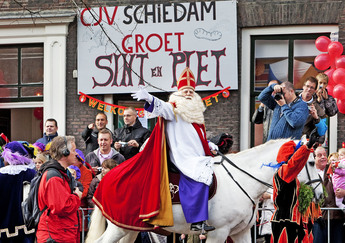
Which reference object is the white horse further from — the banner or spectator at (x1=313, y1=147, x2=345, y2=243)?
the banner

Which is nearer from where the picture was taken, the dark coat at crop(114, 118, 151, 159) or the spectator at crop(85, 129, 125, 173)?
the spectator at crop(85, 129, 125, 173)

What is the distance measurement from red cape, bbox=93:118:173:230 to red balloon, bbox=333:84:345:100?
443cm

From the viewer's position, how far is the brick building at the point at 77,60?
A: 48.1ft

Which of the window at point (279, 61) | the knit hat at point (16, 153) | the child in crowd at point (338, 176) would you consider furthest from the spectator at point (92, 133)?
the child in crowd at point (338, 176)

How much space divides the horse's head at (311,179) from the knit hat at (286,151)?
29cm

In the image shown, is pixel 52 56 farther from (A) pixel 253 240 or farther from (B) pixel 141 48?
(A) pixel 253 240

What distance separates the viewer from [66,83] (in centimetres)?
1562

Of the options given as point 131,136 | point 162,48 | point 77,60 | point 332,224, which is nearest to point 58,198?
point 332,224

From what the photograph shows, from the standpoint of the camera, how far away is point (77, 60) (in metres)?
15.6

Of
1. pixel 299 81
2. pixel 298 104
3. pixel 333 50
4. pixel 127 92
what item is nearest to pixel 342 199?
pixel 298 104

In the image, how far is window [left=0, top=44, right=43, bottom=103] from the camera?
16062 millimetres

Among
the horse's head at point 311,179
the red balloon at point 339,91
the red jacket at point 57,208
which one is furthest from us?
the red balloon at point 339,91

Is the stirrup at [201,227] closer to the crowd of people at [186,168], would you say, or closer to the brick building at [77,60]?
the crowd of people at [186,168]

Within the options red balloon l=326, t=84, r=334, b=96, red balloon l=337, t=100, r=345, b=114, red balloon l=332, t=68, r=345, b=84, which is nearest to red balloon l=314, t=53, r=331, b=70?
red balloon l=326, t=84, r=334, b=96
